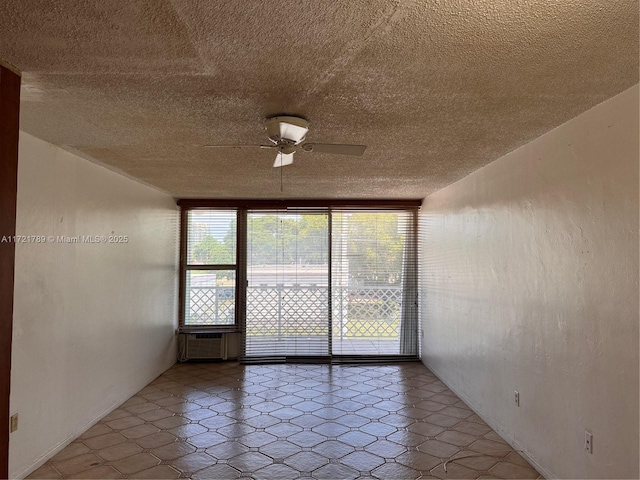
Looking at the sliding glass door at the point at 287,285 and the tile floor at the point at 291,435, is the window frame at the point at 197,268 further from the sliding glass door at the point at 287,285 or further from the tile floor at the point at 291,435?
the tile floor at the point at 291,435

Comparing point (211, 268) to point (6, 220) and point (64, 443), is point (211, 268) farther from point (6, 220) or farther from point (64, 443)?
point (6, 220)

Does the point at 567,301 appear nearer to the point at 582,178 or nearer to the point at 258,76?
the point at 582,178

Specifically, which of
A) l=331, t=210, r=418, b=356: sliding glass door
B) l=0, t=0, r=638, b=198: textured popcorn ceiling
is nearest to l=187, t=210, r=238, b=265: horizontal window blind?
l=331, t=210, r=418, b=356: sliding glass door

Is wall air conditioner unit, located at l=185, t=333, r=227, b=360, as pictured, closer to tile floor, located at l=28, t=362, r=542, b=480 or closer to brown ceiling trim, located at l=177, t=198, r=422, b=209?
tile floor, located at l=28, t=362, r=542, b=480

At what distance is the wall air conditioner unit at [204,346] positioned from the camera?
5551mm

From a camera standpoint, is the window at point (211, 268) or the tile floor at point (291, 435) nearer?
the tile floor at point (291, 435)

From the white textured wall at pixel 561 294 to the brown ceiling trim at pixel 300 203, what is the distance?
65.7 inches

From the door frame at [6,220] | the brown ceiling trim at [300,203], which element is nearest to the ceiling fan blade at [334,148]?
the door frame at [6,220]

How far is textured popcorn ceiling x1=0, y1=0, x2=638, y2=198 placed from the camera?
4.35ft

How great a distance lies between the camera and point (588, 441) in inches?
86.3

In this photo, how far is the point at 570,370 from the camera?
93.0 inches

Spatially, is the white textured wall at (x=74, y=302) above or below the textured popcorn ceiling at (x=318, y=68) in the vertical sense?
below

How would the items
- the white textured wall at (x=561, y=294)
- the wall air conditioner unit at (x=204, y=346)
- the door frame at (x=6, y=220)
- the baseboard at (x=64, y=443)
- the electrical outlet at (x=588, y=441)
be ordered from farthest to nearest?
the wall air conditioner unit at (x=204, y=346), the baseboard at (x=64, y=443), the electrical outlet at (x=588, y=441), the white textured wall at (x=561, y=294), the door frame at (x=6, y=220)

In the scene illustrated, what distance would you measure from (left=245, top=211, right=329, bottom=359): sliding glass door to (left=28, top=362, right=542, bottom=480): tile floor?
33.9 inches
